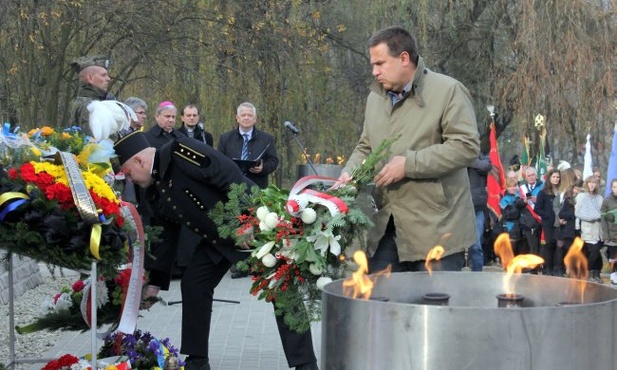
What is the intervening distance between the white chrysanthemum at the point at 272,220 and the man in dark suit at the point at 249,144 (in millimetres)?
7883

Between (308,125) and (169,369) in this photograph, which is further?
(308,125)

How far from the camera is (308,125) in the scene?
23.1 metres

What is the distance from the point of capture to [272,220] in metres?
5.54

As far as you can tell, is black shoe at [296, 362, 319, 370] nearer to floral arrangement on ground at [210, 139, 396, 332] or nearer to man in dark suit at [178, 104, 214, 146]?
floral arrangement on ground at [210, 139, 396, 332]

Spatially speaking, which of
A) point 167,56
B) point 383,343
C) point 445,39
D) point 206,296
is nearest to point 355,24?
point 445,39

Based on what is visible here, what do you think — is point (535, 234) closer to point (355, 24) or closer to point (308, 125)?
point (308, 125)

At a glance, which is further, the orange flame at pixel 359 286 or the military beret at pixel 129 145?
the military beret at pixel 129 145

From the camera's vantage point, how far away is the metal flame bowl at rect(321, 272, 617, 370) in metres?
3.52

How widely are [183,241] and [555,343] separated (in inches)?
346

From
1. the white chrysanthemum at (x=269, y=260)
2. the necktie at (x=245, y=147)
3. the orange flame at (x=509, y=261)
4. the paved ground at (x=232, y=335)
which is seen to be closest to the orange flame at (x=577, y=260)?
the orange flame at (x=509, y=261)

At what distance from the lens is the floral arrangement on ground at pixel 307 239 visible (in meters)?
5.44

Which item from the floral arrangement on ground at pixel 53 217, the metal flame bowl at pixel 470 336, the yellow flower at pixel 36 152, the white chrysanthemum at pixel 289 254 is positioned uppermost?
the yellow flower at pixel 36 152

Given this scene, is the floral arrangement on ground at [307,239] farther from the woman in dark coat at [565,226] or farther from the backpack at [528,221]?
the backpack at [528,221]

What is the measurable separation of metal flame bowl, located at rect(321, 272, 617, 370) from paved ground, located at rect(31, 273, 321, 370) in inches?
172
